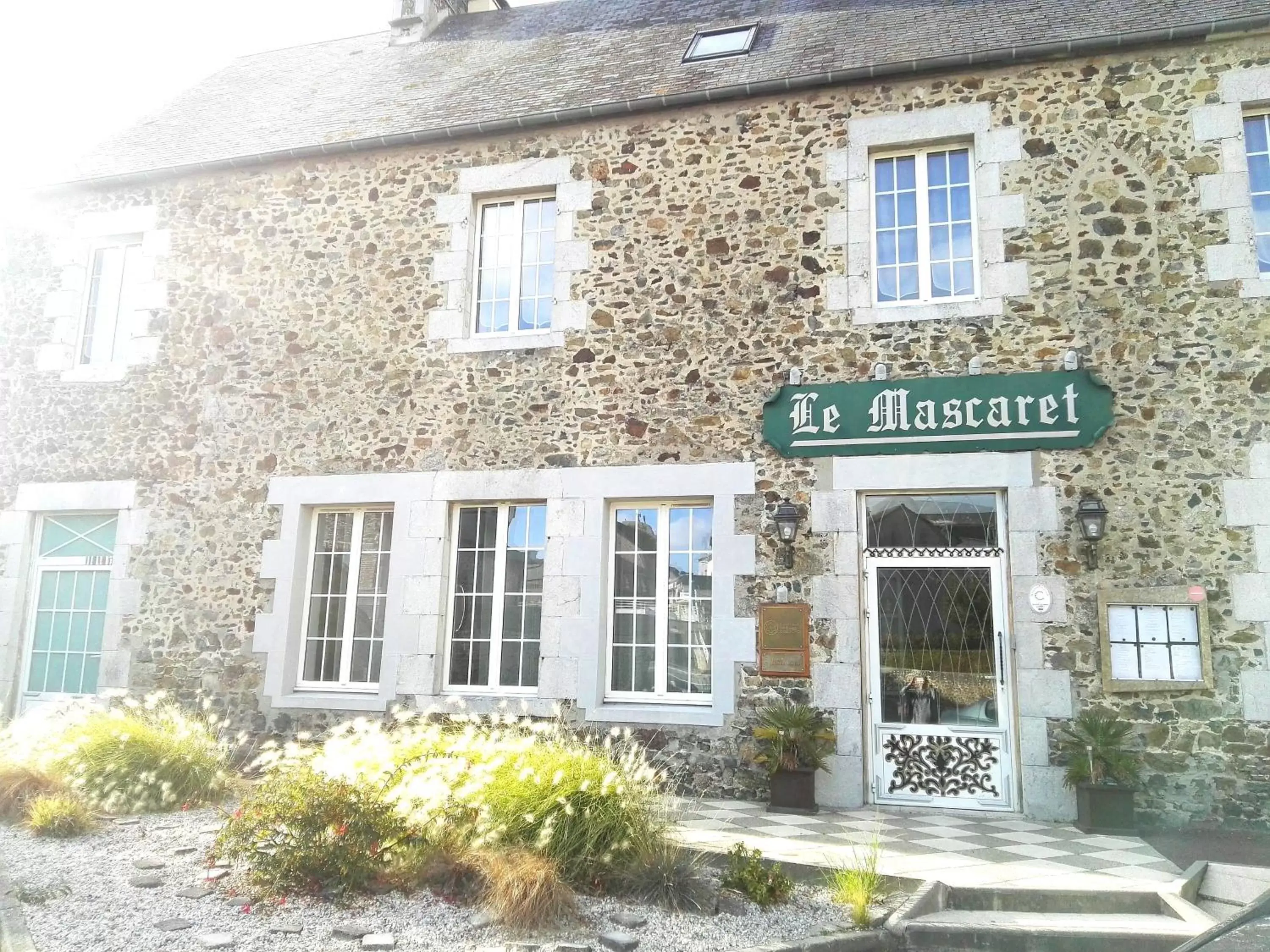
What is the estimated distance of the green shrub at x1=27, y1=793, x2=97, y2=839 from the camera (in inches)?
200

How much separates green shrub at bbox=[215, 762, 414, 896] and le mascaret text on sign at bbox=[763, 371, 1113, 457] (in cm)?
373

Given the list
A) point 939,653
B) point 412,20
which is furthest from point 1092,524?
point 412,20

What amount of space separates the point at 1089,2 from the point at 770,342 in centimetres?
→ 379

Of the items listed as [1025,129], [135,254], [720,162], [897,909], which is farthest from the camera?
[135,254]

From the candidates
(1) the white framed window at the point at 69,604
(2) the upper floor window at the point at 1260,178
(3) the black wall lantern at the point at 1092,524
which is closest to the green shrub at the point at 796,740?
(3) the black wall lantern at the point at 1092,524

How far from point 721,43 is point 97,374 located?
20.9 feet

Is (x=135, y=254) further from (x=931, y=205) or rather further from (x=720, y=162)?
(x=931, y=205)

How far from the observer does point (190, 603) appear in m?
7.76

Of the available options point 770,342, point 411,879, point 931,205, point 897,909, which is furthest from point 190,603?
point 931,205

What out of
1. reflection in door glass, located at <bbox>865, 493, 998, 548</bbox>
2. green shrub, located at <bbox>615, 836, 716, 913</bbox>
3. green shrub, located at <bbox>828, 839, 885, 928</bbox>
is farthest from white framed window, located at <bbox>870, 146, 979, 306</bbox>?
green shrub, located at <bbox>615, 836, 716, 913</bbox>

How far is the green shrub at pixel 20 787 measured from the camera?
5496mm

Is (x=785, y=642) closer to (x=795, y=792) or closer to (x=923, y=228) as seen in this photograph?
(x=795, y=792)

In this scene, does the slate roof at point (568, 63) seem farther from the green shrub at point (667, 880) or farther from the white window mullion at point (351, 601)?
the green shrub at point (667, 880)

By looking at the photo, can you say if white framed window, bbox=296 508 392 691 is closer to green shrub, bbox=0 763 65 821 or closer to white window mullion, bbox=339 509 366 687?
white window mullion, bbox=339 509 366 687
